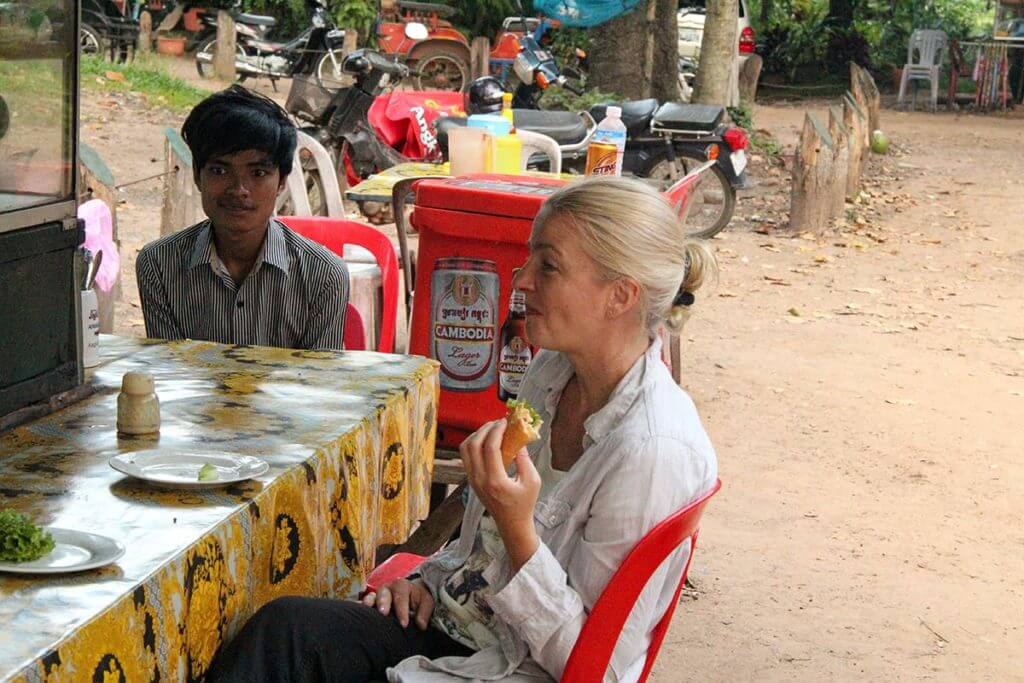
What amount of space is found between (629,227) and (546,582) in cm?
65

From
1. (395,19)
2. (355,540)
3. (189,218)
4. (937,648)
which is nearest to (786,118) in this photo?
(395,19)

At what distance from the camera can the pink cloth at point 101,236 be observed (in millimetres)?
4406

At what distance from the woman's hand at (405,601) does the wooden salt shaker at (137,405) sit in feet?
1.79

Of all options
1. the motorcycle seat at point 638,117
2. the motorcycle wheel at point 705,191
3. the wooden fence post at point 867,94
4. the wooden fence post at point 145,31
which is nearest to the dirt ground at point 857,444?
the motorcycle wheel at point 705,191

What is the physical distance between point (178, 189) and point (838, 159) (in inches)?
246

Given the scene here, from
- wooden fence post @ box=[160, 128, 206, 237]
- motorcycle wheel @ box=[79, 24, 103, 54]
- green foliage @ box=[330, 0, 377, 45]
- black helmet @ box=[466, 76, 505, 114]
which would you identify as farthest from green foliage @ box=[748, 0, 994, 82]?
wooden fence post @ box=[160, 128, 206, 237]

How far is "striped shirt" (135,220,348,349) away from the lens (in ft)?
12.3

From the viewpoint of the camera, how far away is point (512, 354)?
15.2ft

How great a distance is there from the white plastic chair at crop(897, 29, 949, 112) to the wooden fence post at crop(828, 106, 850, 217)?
12.1 meters

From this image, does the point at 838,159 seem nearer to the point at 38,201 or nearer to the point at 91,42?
the point at 38,201

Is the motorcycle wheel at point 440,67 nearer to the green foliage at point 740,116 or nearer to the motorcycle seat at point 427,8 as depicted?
the motorcycle seat at point 427,8

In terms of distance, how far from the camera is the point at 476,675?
2303 mm

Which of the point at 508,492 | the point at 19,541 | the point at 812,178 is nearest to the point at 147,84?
the point at 812,178

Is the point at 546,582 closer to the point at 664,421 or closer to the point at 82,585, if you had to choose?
the point at 664,421
